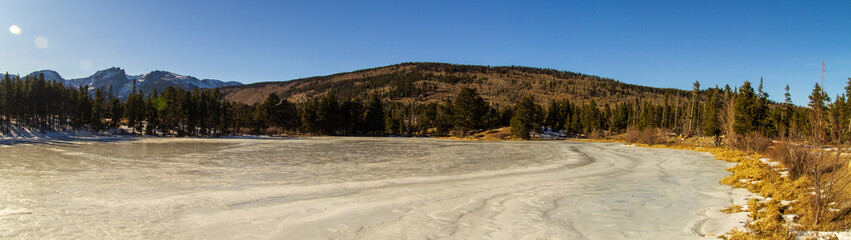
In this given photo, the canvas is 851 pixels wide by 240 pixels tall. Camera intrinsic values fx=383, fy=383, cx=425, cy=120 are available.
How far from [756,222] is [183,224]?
11.4 m

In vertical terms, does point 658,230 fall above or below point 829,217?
below

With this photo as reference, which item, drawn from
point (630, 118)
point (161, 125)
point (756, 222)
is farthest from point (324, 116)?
point (756, 222)

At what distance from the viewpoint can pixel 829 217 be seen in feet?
23.1

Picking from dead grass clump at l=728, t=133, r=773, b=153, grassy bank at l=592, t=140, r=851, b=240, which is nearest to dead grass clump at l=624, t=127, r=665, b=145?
dead grass clump at l=728, t=133, r=773, b=153

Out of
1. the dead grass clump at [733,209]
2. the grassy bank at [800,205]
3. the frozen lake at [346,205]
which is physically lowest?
the frozen lake at [346,205]

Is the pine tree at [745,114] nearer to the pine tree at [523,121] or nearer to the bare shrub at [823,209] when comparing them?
the pine tree at [523,121]

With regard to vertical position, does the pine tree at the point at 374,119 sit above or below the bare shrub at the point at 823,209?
above

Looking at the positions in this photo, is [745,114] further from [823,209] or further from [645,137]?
[823,209]

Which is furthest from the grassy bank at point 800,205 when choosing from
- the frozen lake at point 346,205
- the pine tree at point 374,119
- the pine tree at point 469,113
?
the pine tree at point 374,119

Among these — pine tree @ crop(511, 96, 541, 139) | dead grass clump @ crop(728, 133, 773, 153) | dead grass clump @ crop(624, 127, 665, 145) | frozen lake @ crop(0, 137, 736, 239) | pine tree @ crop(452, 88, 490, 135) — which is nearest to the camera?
frozen lake @ crop(0, 137, 736, 239)

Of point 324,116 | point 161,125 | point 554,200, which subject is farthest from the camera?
point 324,116

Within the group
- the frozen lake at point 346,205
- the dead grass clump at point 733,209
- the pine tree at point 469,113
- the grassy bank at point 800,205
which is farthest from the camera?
the pine tree at point 469,113

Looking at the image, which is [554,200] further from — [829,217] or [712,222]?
[829,217]

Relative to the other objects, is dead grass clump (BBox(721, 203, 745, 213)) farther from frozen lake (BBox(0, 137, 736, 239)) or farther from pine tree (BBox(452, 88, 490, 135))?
pine tree (BBox(452, 88, 490, 135))
